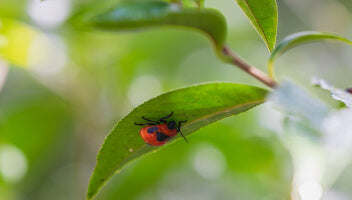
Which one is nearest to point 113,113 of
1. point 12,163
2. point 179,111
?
point 12,163

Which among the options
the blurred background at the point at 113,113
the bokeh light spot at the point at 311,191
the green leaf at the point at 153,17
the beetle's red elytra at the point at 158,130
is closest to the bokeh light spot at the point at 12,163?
the blurred background at the point at 113,113

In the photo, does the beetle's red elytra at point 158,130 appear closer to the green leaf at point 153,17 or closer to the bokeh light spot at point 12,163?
the green leaf at point 153,17

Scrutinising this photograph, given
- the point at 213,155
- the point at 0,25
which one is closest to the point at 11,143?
the point at 0,25

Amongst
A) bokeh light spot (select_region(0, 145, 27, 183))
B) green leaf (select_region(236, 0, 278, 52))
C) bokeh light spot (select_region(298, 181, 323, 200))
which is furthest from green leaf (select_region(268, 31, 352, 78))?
bokeh light spot (select_region(0, 145, 27, 183))

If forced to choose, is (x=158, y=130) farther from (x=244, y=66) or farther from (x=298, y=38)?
(x=298, y=38)

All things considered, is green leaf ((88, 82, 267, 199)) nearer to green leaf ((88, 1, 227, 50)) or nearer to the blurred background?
green leaf ((88, 1, 227, 50))

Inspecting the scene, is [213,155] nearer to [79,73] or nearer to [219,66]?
[219,66]
